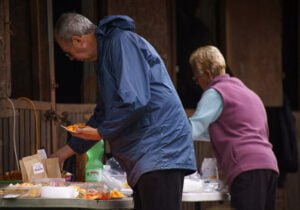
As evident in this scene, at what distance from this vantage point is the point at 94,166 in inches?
→ 245

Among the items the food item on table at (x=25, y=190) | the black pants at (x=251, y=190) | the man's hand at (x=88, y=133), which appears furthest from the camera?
the black pants at (x=251, y=190)

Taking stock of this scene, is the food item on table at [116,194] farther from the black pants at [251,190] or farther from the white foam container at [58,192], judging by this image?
the black pants at [251,190]

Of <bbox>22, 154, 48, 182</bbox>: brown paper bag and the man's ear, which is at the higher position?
the man's ear

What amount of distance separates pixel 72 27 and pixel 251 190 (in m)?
1.53

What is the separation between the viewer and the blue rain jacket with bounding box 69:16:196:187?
4.62 metres

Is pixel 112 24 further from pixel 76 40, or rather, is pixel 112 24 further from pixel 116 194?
pixel 116 194

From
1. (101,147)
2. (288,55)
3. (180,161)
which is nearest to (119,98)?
(180,161)

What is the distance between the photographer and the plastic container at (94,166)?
614cm

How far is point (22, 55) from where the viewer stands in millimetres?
7359

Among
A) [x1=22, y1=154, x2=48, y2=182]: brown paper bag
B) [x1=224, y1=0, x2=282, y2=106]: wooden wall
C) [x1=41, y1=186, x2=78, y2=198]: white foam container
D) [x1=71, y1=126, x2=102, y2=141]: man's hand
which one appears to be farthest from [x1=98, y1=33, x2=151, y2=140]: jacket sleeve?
[x1=224, y1=0, x2=282, y2=106]: wooden wall

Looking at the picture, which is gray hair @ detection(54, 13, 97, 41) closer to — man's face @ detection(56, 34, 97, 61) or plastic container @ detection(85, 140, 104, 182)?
man's face @ detection(56, 34, 97, 61)

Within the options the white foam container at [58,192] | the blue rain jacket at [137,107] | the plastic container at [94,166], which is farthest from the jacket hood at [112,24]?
the plastic container at [94,166]

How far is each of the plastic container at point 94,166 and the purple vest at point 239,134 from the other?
2.87 ft

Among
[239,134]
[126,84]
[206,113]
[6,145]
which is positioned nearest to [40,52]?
[6,145]
